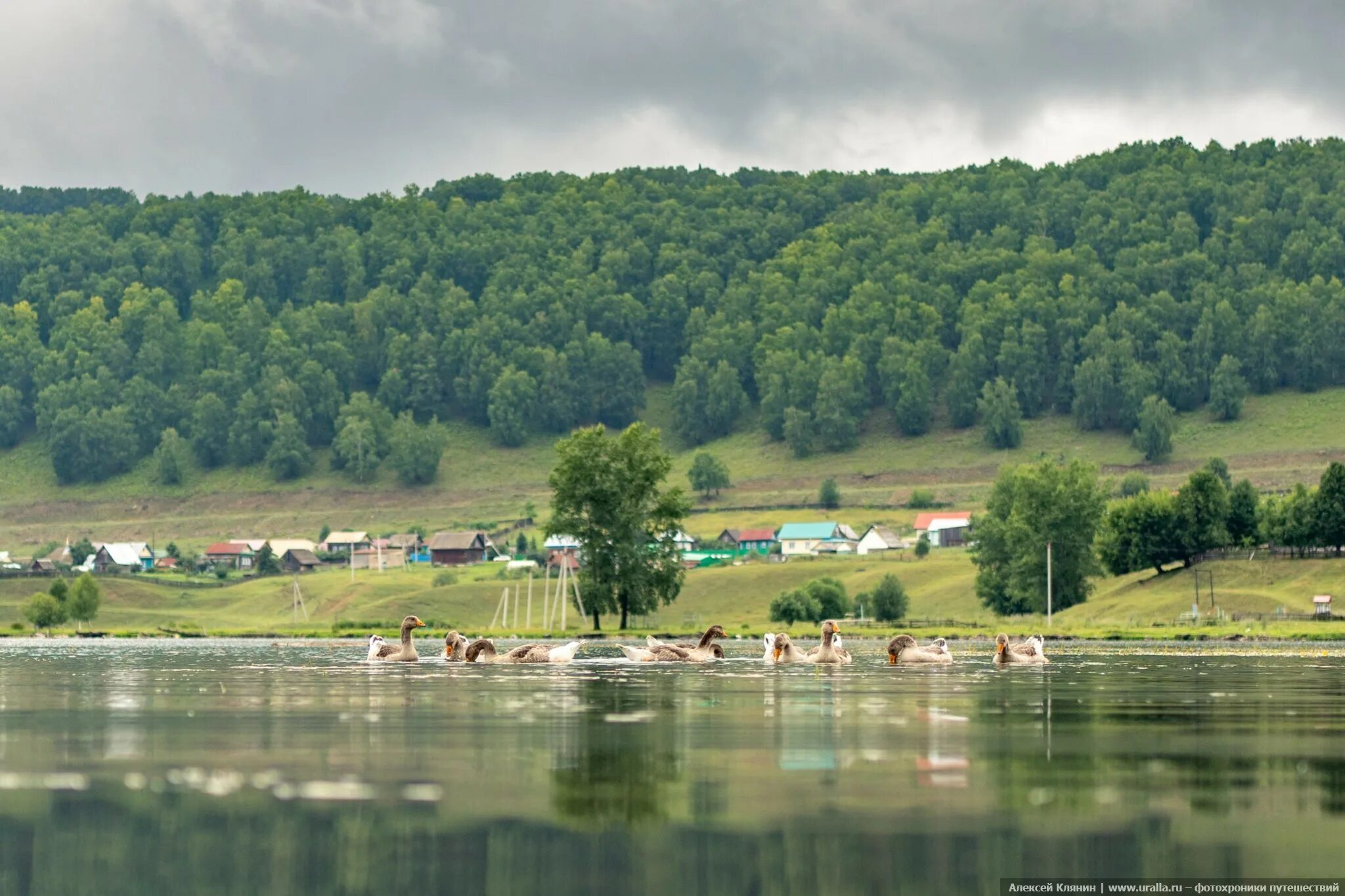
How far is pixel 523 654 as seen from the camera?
63.6 m

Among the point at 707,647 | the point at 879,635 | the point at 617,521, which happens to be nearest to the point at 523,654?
the point at 707,647

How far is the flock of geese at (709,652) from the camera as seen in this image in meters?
63.6

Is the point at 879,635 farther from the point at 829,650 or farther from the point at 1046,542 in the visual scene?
the point at 829,650

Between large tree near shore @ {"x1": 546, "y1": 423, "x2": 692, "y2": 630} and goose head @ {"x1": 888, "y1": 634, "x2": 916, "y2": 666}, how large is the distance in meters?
58.3

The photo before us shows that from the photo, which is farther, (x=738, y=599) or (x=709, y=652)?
(x=738, y=599)

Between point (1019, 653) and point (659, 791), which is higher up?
point (659, 791)

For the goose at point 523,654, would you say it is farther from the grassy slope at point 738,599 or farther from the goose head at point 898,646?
the grassy slope at point 738,599

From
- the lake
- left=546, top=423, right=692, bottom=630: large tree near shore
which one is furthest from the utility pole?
the lake

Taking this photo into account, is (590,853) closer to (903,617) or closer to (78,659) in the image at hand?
(78,659)

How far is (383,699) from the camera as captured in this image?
136 feet

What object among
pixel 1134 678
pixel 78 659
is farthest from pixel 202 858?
pixel 78 659

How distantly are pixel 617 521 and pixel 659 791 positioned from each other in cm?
9949

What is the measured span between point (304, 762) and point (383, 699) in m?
15.3

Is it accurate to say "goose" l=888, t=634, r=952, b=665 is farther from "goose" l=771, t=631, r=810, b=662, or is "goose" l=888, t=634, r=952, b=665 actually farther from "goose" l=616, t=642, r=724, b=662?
"goose" l=616, t=642, r=724, b=662
